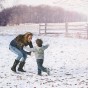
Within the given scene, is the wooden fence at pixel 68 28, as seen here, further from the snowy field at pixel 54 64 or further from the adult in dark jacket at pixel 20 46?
the adult in dark jacket at pixel 20 46

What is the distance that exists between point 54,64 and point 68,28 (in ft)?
1.62

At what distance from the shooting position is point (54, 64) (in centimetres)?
369

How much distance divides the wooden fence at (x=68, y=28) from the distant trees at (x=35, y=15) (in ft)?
0.21

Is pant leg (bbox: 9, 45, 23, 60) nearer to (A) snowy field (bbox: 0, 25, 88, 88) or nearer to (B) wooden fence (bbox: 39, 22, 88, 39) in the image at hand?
(A) snowy field (bbox: 0, 25, 88, 88)

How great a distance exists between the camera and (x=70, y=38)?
384 cm

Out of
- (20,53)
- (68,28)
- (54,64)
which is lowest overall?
(54,64)

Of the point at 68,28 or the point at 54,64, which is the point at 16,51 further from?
the point at 68,28

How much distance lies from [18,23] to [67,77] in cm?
92

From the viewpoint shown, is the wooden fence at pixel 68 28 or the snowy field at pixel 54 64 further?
the wooden fence at pixel 68 28

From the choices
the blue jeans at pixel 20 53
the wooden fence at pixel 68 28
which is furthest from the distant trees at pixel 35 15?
the blue jeans at pixel 20 53

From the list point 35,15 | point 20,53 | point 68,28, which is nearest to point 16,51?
point 20,53

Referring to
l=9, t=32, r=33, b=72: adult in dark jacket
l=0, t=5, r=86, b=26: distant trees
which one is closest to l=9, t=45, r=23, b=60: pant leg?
l=9, t=32, r=33, b=72: adult in dark jacket

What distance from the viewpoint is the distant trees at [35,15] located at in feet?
11.9

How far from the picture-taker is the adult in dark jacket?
3488 mm
